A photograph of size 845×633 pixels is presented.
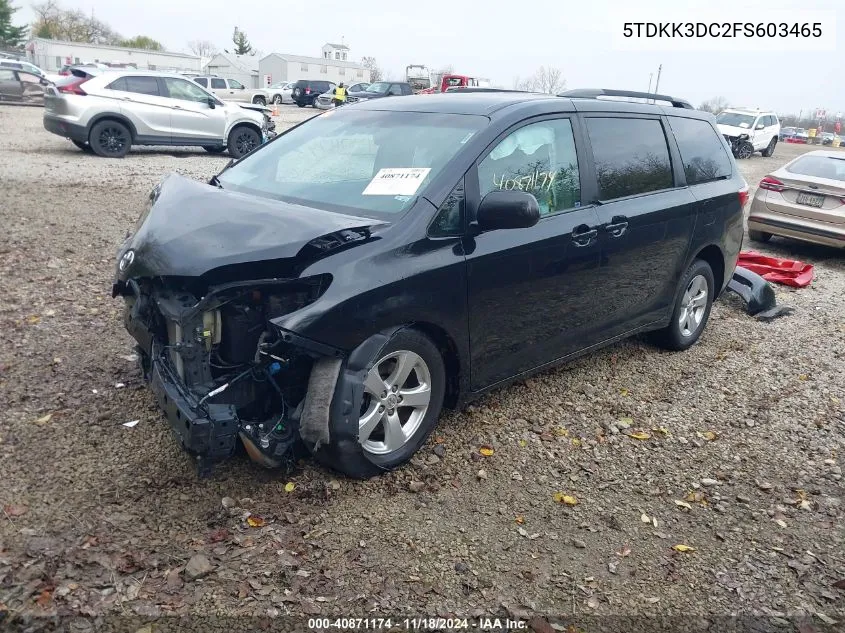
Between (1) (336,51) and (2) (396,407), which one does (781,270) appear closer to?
(2) (396,407)

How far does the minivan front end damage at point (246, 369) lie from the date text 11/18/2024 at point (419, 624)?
2.72 feet

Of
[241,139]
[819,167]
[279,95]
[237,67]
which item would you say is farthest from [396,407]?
[237,67]

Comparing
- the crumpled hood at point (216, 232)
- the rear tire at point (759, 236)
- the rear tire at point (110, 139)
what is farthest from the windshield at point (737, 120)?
the crumpled hood at point (216, 232)

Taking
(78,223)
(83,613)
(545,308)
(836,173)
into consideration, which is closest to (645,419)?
(545,308)

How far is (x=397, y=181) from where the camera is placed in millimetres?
3824

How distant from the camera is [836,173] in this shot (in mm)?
10125

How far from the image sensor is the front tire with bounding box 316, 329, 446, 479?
11.3ft

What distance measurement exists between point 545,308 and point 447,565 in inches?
70.0

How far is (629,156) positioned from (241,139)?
12563 mm

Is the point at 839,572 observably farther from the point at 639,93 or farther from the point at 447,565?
the point at 639,93

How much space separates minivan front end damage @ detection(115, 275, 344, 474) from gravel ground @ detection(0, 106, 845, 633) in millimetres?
358

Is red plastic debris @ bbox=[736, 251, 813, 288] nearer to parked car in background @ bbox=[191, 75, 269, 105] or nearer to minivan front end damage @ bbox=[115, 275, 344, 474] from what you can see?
minivan front end damage @ bbox=[115, 275, 344, 474]

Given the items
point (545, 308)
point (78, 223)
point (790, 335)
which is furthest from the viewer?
point (78, 223)

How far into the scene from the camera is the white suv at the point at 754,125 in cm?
2619
